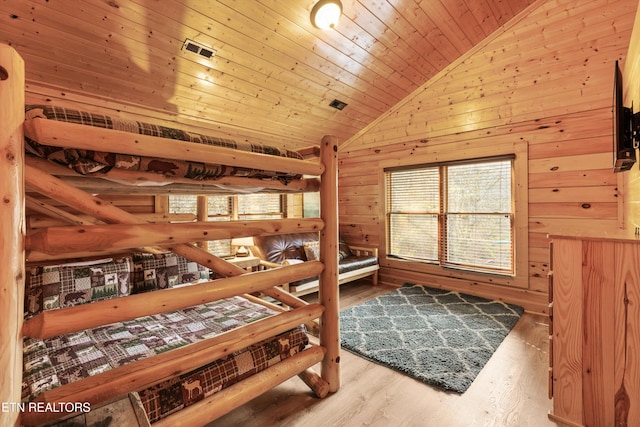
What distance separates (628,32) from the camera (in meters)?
2.78

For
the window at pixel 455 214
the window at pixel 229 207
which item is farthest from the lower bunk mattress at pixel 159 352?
the window at pixel 455 214

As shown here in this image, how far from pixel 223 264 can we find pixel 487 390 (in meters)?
1.92

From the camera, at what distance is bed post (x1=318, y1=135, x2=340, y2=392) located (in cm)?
198

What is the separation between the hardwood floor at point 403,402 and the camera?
1701mm

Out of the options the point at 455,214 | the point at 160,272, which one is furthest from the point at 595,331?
the point at 160,272

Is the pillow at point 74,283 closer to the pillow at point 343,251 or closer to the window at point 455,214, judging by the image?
the pillow at point 343,251

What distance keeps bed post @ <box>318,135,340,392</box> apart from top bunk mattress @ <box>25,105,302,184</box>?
0.54 meters

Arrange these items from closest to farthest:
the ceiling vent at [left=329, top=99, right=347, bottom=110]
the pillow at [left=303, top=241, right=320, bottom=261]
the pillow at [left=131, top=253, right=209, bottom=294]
Result: the pillow at [left=131, top=253, right=209, bottom=294]
the ceiling vent at [left=329, top=99, right=347, bottom=110]
the pillow at [left=303, top=241, right=320, bottom=261]

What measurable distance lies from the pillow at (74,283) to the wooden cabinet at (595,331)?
316cm

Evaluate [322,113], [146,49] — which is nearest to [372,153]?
[322,113]

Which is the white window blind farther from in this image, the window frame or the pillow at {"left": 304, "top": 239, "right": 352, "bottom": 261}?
the window frame

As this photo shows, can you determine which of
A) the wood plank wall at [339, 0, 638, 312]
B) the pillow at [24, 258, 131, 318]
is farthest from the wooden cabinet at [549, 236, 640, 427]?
the pillow at [24, 258, 131, 318]

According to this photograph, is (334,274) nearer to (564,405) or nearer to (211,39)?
→ (564,405)

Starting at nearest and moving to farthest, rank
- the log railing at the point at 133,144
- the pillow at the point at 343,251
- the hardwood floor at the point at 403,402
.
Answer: the log railing at the point at 133,144 < the hardwood floor at the point at 403,402 < the pillow at the point at 343,251
